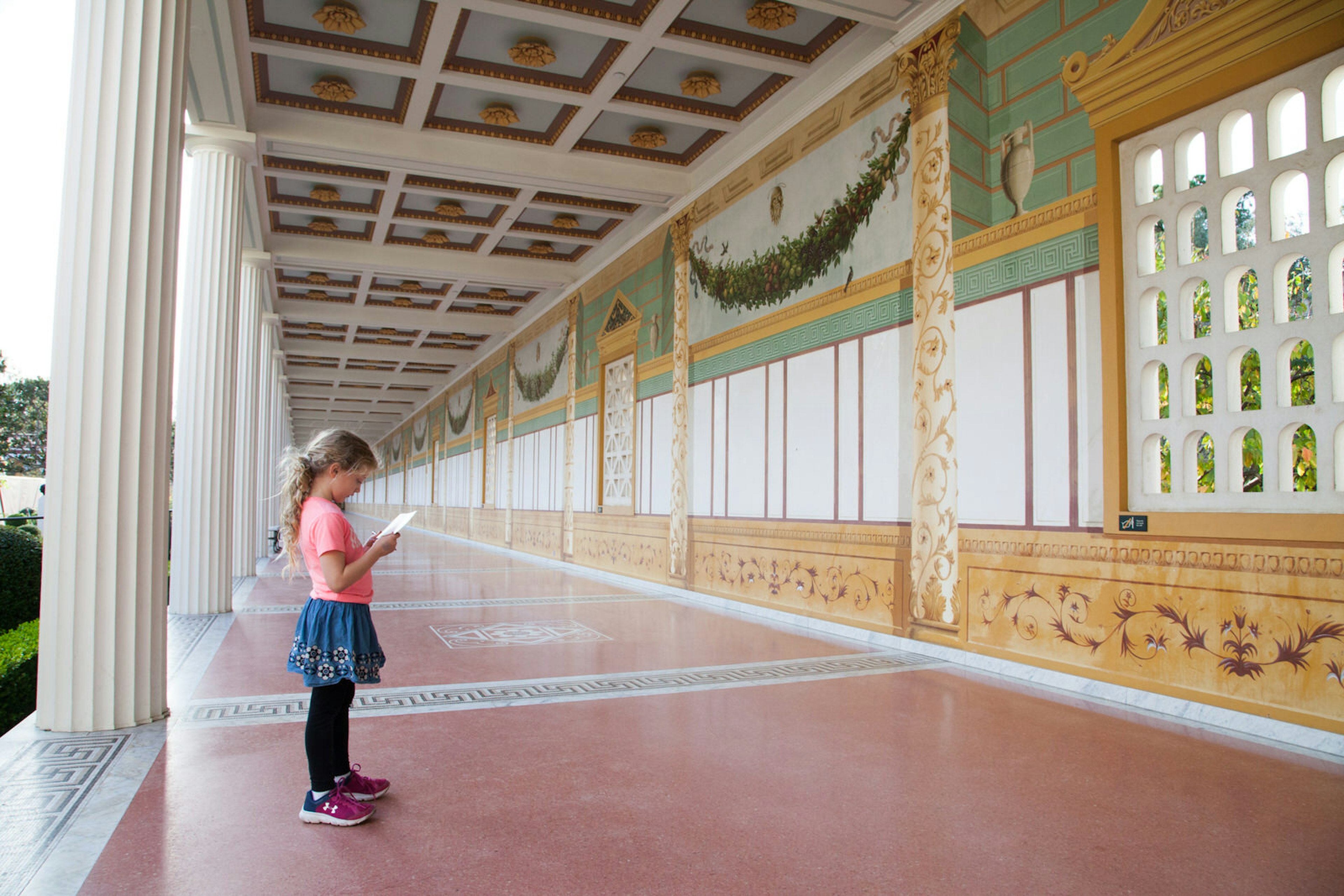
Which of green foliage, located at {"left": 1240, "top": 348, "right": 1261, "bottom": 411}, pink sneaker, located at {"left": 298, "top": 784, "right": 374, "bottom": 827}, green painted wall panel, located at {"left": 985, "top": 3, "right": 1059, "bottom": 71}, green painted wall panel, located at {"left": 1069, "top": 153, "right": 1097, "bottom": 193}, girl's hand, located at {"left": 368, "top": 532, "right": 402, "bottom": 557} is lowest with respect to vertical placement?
pink sneaker, located at {"left": 298, "top": 784, "right": 374, "bottom": 827}

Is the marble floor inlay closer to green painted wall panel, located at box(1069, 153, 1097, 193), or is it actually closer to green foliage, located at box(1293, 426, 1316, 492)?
green foliage, located at box(1293, 426, 1316, 492)

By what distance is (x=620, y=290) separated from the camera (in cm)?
1227

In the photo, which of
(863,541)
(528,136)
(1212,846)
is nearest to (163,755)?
(1212,846)

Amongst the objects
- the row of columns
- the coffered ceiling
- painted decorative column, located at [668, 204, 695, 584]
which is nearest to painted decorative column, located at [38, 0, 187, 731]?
the row of columns

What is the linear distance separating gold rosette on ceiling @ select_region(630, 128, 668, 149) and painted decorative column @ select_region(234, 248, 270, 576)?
570cm

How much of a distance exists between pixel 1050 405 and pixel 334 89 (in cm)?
727

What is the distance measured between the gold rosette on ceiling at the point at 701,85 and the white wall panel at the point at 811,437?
9.02 feet

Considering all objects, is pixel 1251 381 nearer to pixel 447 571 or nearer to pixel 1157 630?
pixel 1157 630

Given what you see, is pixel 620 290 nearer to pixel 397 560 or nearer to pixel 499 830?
pixel 397 560

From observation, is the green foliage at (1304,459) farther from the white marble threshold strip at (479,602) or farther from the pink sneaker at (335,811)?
the white marble threshold strip at (479,602)

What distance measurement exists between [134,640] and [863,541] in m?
4.97

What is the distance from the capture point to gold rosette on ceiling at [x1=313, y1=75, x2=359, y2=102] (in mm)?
8133

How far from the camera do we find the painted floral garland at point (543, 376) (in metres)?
14.8

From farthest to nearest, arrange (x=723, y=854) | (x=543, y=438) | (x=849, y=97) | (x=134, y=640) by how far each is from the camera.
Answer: (x=543, y=438)
(x=849, y=97)
(x=134, y=640)
(x=723, y=854)
